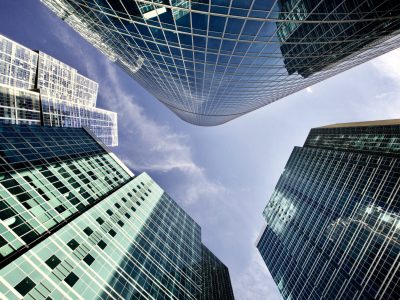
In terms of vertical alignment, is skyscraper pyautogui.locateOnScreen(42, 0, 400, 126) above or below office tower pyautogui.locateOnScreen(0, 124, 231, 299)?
above

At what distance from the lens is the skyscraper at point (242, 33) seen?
74.9 feet

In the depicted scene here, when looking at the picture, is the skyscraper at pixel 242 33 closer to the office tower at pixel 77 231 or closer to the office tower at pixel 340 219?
the office tower at pixel 77 231

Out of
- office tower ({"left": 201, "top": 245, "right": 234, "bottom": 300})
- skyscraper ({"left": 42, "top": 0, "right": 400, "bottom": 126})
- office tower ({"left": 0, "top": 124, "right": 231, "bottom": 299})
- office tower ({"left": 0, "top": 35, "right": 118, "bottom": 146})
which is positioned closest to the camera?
skyscraper ({"left": 42, "top": 0, "right": 400, "bottom": 126})

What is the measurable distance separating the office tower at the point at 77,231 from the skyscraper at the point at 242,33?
23043 millimetres

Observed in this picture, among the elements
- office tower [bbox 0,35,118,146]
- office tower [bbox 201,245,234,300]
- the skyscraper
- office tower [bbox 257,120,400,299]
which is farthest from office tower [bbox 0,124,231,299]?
office tower [bbox 0,35,118,146]

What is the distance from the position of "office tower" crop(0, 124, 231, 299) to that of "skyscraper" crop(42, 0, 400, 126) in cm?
2304

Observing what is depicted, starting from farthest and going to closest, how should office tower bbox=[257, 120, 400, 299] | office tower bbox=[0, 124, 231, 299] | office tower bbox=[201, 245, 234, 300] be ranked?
office tower bbox=[257, 120, 400, 299] < office tower bbox=[201, 245, 234, 300] < office tower bbox=[0, 124, 231, 299]

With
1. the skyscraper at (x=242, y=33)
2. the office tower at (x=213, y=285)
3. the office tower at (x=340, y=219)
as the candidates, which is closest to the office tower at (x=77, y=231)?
the office tower at (x=213, y=285)

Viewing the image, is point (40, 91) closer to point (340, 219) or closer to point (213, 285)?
point (213, 285)

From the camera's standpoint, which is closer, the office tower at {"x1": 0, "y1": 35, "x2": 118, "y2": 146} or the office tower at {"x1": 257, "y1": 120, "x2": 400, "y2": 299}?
the office tower at {"x1": 257, "y1": 120, "x2": 400, "y2": 299}

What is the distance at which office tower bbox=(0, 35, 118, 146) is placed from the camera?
95.9 m

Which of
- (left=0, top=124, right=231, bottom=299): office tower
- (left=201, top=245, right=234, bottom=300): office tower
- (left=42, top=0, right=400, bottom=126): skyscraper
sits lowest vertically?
(left=201, top=245, right=234, bottom=300): office tower

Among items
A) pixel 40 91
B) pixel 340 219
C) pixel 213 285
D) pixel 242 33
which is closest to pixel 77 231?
pixel 242 33

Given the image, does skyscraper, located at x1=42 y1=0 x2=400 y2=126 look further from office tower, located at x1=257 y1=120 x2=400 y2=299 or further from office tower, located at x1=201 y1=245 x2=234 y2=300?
office tower, located at x1=257 y1=120 x2=400 y2=299
